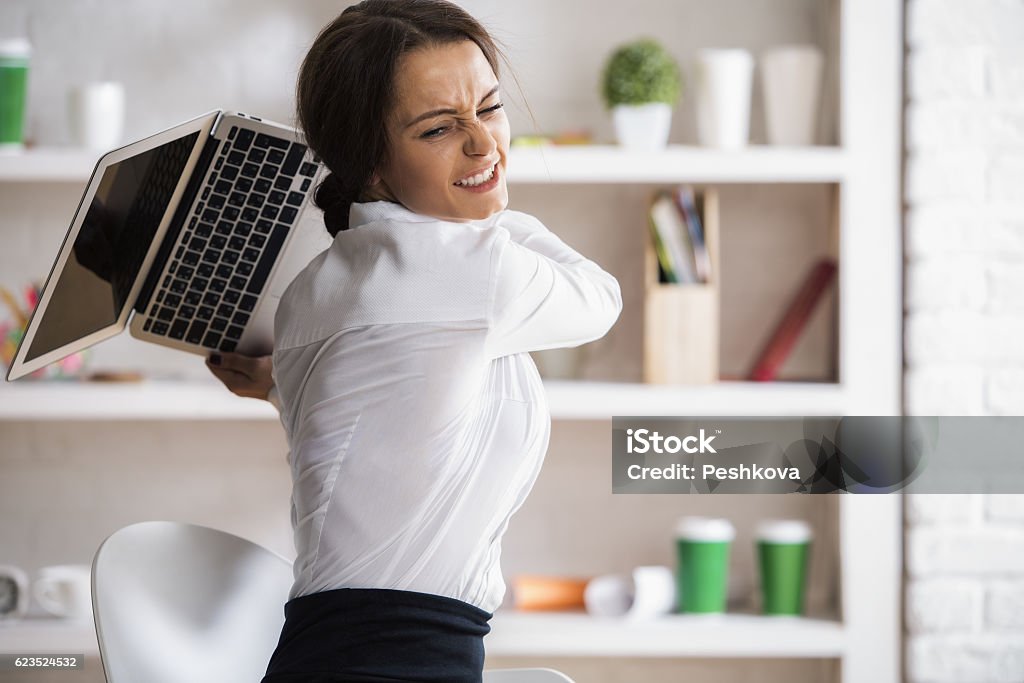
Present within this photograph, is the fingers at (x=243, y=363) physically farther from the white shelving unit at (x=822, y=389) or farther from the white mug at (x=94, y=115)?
the white mug at (x=94, y=115)

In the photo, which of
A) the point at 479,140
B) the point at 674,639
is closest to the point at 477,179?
the point at 479,140

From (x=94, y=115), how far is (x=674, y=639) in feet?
4.86

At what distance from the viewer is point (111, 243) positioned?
1.03 metres

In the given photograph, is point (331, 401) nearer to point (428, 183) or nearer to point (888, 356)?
point (428, 183)

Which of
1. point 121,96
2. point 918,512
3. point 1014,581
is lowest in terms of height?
point 1014,581

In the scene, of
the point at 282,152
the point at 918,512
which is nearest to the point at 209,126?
the point at 282,152

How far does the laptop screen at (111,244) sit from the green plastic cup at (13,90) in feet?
3.56

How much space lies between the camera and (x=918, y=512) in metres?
1.91

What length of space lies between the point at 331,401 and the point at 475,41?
0.32m

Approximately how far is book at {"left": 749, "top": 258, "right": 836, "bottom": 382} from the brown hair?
4.27ft

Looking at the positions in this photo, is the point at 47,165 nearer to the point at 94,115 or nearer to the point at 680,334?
the point at 94,115

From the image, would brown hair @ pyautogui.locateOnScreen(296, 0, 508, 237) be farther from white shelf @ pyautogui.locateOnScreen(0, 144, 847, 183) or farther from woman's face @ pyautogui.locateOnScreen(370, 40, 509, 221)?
white shelf @ pyautogui.locateOnScreen(0, 144, 847, 183)

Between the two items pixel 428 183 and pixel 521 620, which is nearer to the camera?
pixel 428 183

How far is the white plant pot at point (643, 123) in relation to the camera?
6.48ft
